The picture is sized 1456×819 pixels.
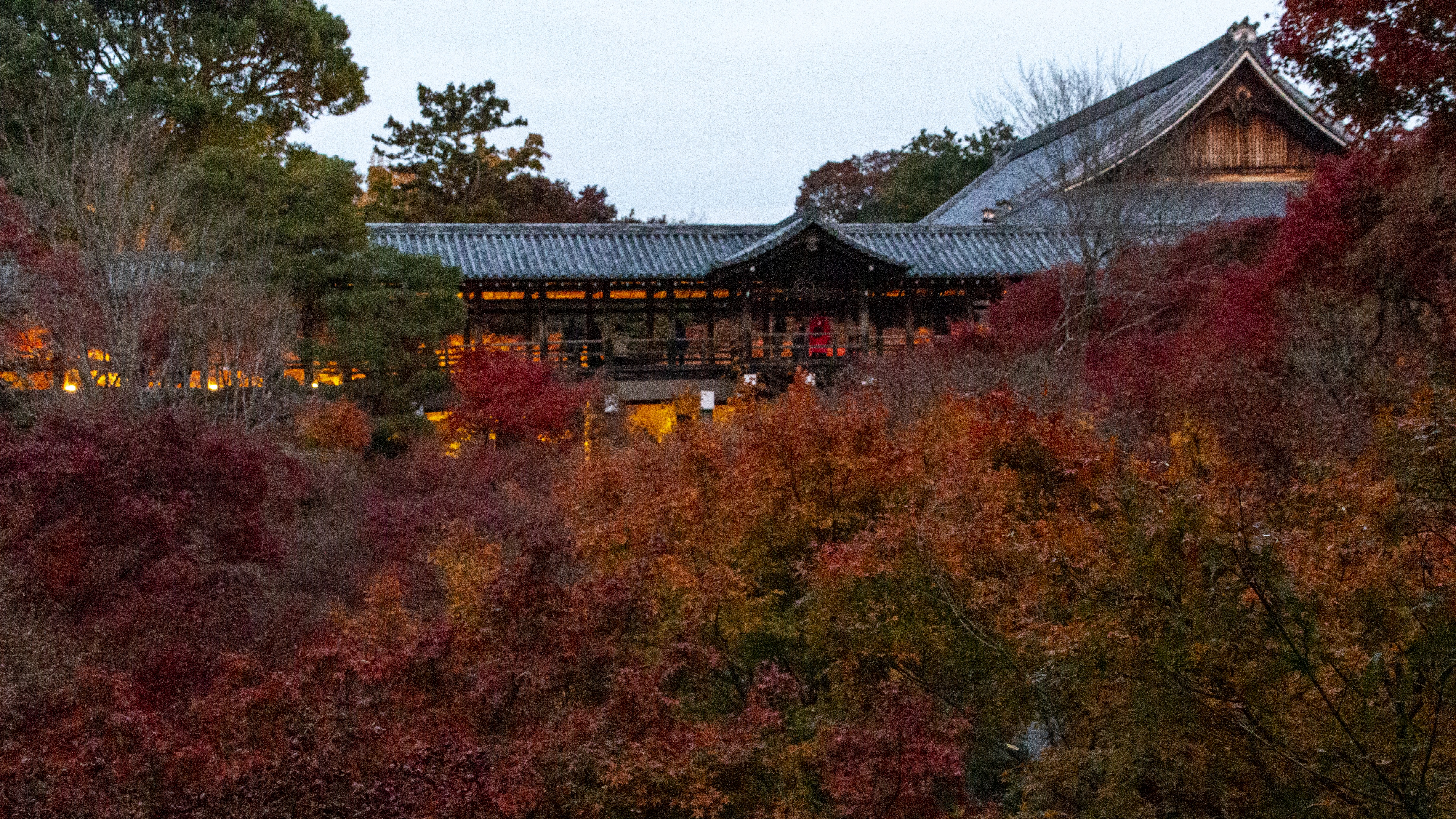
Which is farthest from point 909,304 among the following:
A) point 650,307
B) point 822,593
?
point 822,593

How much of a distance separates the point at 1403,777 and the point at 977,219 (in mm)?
35838

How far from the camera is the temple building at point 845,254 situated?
92.5 ft

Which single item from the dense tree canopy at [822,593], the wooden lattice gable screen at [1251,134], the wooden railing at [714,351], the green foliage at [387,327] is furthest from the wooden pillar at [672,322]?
the wooden lattice gable screen at [1251,134]

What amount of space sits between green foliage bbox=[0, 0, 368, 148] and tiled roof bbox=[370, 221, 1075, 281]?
3409mm

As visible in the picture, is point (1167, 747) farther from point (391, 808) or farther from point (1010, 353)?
point (1010, 353)

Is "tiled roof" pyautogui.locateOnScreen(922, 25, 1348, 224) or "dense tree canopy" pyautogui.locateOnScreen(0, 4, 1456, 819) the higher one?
"tiled roof" pyautogui.locateOnScreen(922, 25, 1348, 224)

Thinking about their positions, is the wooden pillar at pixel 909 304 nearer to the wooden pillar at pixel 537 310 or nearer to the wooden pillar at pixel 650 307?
the wooden pillar at pixel 650 307

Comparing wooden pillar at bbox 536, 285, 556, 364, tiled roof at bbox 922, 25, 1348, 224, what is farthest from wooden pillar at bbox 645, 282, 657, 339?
tiled roof at bbox 922, 25, 1348, 224

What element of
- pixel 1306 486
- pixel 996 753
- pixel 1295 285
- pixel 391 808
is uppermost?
pixel 1295 285

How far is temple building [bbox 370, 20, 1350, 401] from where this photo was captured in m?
28.2

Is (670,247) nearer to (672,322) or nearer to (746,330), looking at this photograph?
(672,322)

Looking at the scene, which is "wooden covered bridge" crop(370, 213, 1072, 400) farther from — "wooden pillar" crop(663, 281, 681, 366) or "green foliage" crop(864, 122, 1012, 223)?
"green foliage" crop(864, 122, 1012, 223)

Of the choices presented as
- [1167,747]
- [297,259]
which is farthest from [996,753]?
[297,259]

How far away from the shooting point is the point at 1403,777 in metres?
5.66
